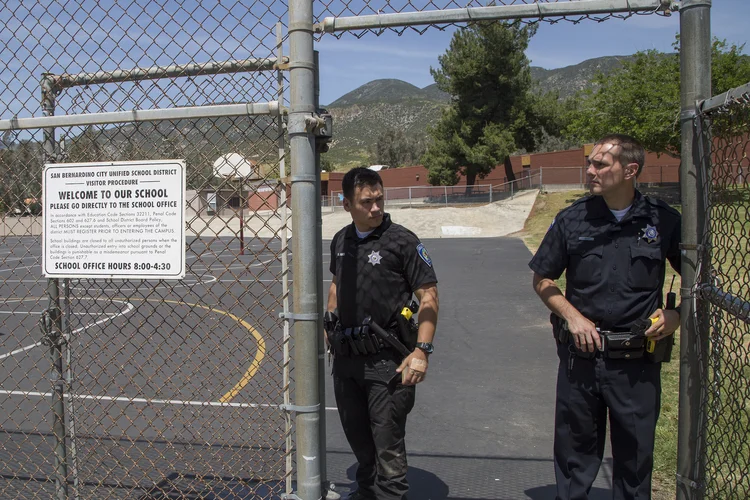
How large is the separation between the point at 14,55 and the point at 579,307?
10.4 feet

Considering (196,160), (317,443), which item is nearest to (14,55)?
Answer: (196,160)

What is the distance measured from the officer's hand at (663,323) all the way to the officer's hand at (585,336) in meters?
0.23

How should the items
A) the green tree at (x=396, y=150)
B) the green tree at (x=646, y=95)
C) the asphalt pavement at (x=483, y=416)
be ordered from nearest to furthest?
the asphalt pavement at (x=483, y=416), the green tree at (x=646, y=95), the green tree at (x=396, y=150)

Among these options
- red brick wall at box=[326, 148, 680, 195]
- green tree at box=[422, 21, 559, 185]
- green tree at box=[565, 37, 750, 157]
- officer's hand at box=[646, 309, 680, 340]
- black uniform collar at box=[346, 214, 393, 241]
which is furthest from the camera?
green tree at box=[422, 21, 559, 185]

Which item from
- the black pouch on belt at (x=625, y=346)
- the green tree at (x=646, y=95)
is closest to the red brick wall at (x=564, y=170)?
the green tree at (x=646, y=95)

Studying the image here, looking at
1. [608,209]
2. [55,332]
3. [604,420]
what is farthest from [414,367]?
[55,332]

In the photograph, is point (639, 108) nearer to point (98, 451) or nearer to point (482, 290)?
point (482, 290)

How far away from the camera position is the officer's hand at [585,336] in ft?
9.58

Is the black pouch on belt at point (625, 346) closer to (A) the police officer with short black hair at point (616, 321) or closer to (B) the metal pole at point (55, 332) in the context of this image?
(A) the police officer with short black hair at point (616, 321)

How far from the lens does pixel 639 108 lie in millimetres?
30641

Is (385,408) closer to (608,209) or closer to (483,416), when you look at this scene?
A: (608,209)

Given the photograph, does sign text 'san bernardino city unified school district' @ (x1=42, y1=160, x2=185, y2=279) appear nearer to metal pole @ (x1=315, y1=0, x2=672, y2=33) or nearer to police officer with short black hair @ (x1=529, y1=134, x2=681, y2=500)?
metal pole @ (x1=315, y1=0, x2=672, y2=33)

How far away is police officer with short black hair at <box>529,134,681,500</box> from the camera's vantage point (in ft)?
9.64

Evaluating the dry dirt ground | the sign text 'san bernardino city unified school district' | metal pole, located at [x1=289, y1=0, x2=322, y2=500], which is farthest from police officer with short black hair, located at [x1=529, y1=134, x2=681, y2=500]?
the dry dirt ground
